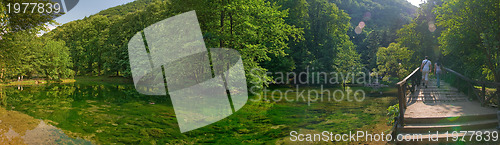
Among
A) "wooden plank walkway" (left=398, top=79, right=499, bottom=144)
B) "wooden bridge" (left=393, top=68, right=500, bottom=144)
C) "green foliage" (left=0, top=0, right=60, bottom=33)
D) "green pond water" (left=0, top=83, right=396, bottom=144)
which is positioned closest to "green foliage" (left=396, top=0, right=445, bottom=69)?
"green pond water" (left=0, top=83, right=396, bottom=144)

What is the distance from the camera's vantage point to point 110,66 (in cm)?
5291

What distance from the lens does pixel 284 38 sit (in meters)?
26.6

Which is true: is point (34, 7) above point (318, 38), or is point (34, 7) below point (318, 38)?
below

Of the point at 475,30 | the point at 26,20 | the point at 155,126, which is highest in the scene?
the point at 26,20

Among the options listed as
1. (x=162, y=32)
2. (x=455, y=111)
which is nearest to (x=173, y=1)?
(x=162, y=32)

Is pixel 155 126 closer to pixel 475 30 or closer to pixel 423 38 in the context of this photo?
pixel 475 30

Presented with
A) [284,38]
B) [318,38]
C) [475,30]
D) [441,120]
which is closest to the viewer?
[441,120]

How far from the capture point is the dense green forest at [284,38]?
14.1 meters

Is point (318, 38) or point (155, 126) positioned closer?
point (155, 126)

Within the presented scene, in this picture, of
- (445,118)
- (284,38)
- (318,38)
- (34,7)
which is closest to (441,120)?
(445,118)

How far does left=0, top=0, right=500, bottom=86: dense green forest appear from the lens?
14055 mm

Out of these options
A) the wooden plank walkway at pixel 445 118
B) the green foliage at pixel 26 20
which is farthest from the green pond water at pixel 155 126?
the green foliage at pixel 26 20

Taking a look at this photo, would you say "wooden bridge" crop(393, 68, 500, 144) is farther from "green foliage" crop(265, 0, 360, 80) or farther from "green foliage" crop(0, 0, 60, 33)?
"green foliage" crop(265, 0, 360, 80)

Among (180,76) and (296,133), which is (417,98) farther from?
(180,76)
